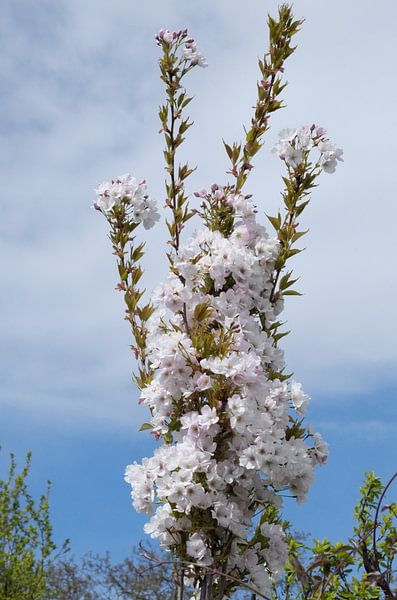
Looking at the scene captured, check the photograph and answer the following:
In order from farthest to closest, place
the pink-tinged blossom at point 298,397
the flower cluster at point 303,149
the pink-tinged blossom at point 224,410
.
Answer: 1. the flower cluster at point 303,149
2. the pink-tinged blossom at point 298,397
3. the pink-tinged blossom at point 224,410

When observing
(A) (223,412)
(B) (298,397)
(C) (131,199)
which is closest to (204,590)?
(A) (223,412)

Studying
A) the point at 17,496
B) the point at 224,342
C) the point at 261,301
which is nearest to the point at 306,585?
the point at 224,342

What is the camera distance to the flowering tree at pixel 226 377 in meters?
3.54

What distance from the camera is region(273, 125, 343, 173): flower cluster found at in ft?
13.6

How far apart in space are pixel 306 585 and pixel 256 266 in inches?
72.5

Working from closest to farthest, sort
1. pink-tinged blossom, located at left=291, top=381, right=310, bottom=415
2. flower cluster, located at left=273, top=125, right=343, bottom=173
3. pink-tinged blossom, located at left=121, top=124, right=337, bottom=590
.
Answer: pink-tinged blossom, located at left=121, top=124, right=337, bottom=590 < pink-tinged blossom, located at left=291, top=381, right=310, bottom=415 < flower cluster, located at left=273, top=125, right=343, bottom=173

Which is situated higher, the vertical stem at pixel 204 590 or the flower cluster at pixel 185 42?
the flower cluster at pixel 185 42

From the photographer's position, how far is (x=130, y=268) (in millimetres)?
4352

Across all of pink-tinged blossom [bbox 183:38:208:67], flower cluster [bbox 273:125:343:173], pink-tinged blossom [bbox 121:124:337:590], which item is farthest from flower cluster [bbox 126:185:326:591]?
pink-tinged blossom [bbox 183:38:208:67]

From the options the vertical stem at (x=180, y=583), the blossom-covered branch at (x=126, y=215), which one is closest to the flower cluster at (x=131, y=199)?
the blossom-covered branch at (x=126, y=215)

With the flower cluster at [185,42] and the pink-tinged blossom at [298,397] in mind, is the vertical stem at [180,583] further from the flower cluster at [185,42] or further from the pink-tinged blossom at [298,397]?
the flower cluster at [185,42]

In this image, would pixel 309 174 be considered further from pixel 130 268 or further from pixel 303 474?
pixel 303 474

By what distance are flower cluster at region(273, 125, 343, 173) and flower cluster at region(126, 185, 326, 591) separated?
1.20 feet

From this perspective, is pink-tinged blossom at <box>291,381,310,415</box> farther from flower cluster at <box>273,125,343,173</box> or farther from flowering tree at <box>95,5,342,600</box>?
flower cluster at <box>273,125,343,173</box>
